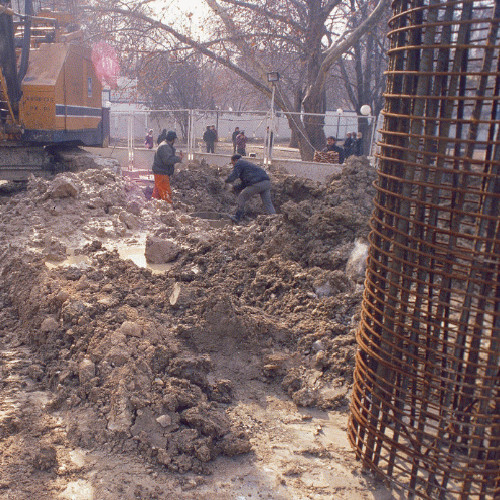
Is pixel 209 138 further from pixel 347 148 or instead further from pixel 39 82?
pixel 39 82

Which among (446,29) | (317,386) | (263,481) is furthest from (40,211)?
(446,29)

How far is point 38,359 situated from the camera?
443 centimetres

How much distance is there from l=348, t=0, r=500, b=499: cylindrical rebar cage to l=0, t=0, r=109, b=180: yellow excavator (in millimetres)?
10516

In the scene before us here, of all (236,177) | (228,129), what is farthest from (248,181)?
(228,129)

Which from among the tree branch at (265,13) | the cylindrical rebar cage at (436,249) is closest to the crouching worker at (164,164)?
the tree branch at (265,13)

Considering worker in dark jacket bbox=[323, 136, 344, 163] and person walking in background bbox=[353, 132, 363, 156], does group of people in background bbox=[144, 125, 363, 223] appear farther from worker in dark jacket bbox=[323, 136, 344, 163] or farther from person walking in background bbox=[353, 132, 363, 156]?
person walking in background bbox=[353, 132, 363, 156]

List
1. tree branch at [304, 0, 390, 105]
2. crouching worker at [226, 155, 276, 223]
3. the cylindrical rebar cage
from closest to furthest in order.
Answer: the cylindrical rebar cage, crouching worker at [226, 155, 276, 223], tree branch at [304, 0, 390, 105]

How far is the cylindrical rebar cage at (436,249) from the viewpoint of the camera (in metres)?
2.38

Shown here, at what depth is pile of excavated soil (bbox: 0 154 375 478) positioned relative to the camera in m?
3.40

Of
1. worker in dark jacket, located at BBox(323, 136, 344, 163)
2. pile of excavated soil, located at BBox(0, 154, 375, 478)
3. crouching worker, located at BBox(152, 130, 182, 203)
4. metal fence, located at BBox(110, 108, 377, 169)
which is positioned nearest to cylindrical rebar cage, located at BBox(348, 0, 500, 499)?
pile of excavated soil, located at BBox(0, 154, 375, 478)

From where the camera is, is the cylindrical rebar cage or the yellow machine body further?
the yellow machine body

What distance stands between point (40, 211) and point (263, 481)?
274 inches

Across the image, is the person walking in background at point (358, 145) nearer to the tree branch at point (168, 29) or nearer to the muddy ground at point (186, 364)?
the tree branch at point (168, 29)

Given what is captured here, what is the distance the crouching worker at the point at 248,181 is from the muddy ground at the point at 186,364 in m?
2.60
